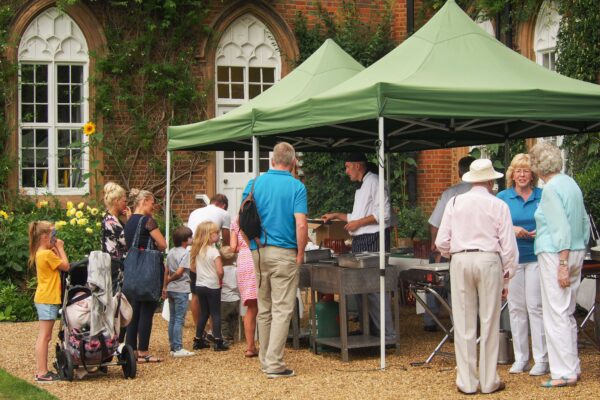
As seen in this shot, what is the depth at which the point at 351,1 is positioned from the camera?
63.2 feet

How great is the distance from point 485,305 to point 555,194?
993 millimetres

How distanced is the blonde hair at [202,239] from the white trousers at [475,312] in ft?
10.5

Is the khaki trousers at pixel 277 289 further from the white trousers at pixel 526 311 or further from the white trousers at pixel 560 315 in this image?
the white trousers at pixel 560 315

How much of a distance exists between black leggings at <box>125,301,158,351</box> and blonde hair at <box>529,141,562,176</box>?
3.61 meters

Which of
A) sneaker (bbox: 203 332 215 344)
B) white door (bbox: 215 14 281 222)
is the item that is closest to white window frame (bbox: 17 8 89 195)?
white door (bbox: 215 14 281 222)

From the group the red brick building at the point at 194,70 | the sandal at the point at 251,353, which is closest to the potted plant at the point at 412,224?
the red brick building at the point at 194,70

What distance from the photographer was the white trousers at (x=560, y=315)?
7.90 m

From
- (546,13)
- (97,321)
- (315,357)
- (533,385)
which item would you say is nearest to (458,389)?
(533,385)

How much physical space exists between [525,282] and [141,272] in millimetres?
3277

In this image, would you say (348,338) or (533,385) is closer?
(533,385)

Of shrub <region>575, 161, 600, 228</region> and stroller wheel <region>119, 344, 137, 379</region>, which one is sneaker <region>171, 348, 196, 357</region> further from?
shrub <region>575, 161, 600, 228</region>

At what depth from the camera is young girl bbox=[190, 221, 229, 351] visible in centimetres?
1034

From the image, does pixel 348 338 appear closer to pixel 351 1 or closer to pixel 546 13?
pixel 546 13

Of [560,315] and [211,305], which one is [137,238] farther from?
[560,315]
